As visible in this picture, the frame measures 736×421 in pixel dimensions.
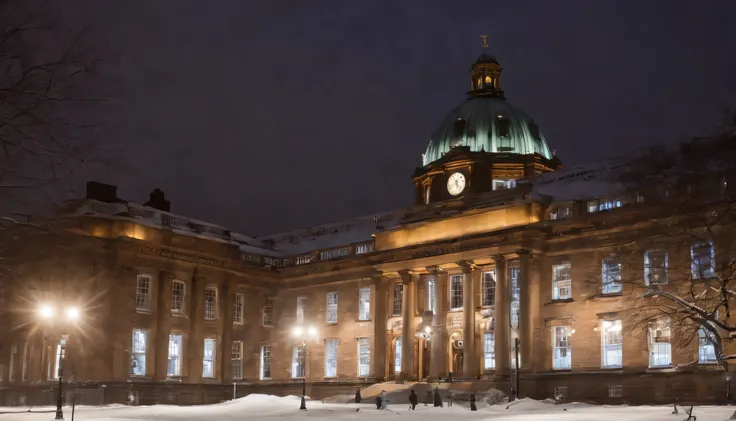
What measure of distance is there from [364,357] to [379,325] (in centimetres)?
315

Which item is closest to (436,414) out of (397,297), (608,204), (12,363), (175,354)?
(608,204)

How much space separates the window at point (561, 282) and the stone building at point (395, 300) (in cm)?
8

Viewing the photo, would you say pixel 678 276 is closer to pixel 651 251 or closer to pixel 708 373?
pixel 651 251

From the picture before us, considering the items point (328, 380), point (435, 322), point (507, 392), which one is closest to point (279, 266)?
point (328, 380)

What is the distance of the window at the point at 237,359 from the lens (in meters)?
71.7

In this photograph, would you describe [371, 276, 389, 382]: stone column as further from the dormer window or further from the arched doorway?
the dormer window

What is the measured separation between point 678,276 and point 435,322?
669 inches

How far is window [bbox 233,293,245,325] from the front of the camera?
7238 centimetres

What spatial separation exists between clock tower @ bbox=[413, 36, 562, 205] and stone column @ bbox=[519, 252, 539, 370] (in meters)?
15.0

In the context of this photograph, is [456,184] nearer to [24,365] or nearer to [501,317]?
[501,317]

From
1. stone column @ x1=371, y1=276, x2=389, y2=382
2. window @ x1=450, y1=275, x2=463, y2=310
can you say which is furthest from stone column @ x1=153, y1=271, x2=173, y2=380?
window @ x1=450, y1=275, x2=463, y2=310

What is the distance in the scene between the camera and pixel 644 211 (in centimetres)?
5141

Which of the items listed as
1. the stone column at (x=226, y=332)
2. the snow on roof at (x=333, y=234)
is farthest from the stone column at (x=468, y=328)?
the stone column at (x=226, y=332)

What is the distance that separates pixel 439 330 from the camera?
206 ft
